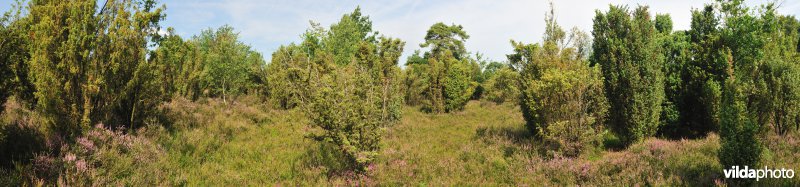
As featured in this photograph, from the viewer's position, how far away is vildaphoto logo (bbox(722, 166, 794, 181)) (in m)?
6.32

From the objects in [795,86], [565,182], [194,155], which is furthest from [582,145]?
[194,155]

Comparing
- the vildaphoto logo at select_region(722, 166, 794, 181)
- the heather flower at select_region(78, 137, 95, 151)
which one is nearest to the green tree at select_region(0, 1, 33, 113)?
the heather flower at select_region(78, 137, 95, 151)

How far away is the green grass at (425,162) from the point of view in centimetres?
757

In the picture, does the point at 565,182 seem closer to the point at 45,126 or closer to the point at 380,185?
the point at 380,185

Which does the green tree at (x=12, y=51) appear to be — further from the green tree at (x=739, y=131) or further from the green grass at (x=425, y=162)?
the green tree at (x=739, y=131)

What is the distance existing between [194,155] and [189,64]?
1379cm

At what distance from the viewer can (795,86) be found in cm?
1031

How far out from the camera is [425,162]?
31.8 ft

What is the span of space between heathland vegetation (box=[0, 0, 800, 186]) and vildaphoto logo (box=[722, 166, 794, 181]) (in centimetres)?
14

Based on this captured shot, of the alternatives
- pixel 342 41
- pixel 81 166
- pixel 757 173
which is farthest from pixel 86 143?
pixel 342 41

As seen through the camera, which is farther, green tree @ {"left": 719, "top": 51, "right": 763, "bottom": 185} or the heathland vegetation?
the heathland vegetation

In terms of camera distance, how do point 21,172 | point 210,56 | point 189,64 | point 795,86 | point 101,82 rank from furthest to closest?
1. point 210,56
2. point 189,64
3. point 795,86
4. point 101,82
5. point 21,172

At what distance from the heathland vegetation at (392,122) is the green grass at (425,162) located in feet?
0.18

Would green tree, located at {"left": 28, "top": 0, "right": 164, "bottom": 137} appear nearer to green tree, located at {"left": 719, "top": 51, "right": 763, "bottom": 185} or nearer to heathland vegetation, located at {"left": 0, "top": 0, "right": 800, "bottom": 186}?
heathland vegetation, located at {"left": 0, "top": 0, "right": 800, "bottom": 186}
